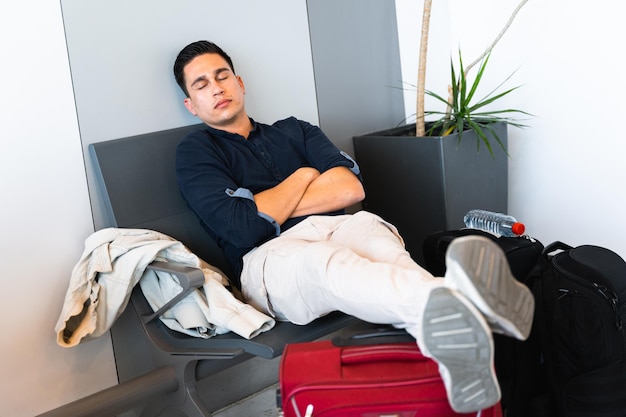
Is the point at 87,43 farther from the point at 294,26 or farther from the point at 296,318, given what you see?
the point at 296,318

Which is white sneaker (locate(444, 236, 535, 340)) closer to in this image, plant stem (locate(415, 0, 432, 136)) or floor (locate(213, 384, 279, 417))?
floor (locate(213, 384, 279, 417))

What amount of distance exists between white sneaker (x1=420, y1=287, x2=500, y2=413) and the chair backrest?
41.1 inches

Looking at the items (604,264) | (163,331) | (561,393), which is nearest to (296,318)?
(163,331)

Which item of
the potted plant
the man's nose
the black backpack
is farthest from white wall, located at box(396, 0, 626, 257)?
the man's nose

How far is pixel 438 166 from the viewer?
2.47 meters

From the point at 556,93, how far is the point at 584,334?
1350 mm

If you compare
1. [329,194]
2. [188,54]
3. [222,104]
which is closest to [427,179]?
[329,194]

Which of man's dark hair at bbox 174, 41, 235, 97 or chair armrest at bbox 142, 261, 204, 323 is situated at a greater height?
man's dark hair at bbox 174, 41, 235, 97

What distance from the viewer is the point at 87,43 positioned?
206 cm

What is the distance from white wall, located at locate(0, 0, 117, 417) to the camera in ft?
6.27

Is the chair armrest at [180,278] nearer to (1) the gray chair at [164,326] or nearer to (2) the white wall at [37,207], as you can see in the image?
(1) the gray chair at [164,326]

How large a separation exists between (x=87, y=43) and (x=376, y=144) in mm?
1143

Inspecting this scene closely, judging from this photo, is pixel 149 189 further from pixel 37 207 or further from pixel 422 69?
pixel 422 69

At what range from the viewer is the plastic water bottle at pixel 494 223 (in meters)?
2.16
